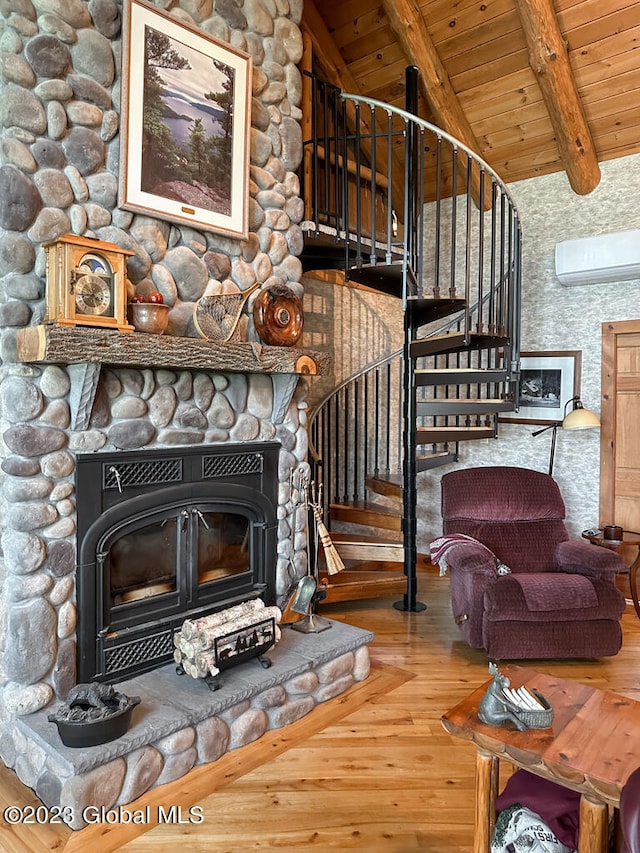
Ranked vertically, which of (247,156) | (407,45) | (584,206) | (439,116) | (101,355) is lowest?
(101,355)

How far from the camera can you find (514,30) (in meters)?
4.16

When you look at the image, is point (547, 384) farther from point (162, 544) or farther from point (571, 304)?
point (162, 544)

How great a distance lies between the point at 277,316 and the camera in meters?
3.03

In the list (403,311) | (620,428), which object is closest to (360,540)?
(403,311)

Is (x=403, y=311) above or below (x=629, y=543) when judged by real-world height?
A: above

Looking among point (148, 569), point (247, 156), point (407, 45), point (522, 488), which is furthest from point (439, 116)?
point (148, 569)

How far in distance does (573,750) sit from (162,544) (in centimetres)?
183

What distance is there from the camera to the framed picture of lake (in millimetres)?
2533

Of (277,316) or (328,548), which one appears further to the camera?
(328,548)

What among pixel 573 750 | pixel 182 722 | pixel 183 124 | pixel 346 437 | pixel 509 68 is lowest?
pixel 182 722

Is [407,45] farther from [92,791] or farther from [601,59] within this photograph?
[92,791]

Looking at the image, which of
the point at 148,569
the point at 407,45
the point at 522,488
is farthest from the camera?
the point at 407,45

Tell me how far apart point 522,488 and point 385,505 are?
121 centimetres

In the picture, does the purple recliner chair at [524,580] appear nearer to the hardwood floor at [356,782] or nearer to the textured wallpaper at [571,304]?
the hardwood floor at [356,782]
